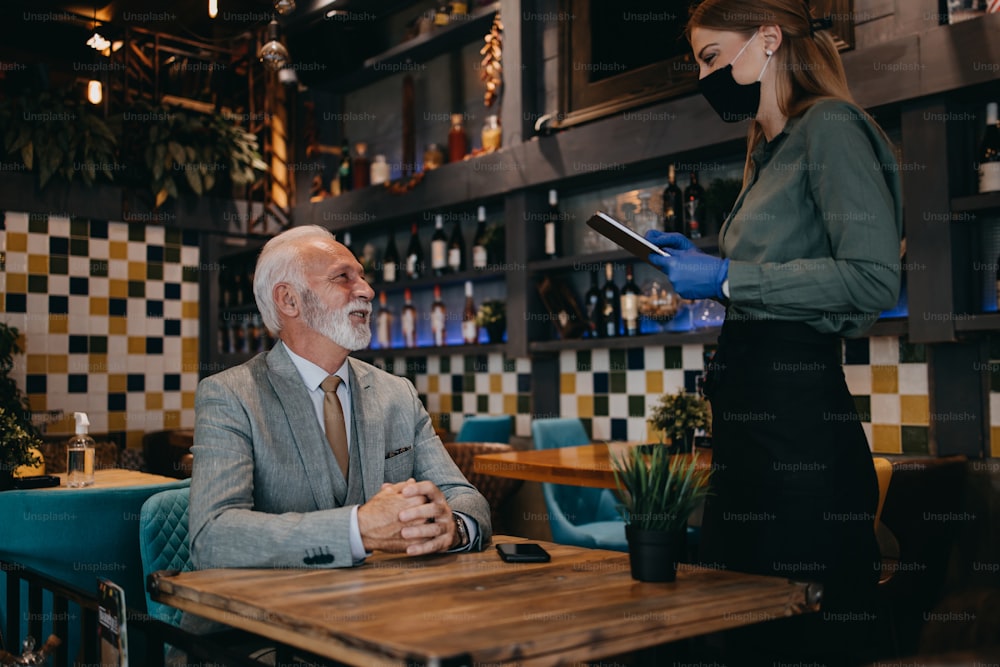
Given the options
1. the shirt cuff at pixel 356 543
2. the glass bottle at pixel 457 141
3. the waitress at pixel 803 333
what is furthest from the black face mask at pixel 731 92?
the glass bottle at pixel 457 141

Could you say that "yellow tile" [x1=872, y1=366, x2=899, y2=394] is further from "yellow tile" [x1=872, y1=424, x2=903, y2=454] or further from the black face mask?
the black face mask

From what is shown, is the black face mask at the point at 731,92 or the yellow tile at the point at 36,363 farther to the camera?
the yellow tile at the point at 36,363

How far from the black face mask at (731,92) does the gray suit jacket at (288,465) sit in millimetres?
955

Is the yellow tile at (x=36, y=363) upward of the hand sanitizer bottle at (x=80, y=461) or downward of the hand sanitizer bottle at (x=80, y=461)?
upward

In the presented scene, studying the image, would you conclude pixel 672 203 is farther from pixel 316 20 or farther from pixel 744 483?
pixel 316 20

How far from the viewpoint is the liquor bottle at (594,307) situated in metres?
4.62

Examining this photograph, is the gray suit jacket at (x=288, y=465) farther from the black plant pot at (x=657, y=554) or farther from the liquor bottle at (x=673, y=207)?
the liquor bottle at (x=673, y=207)

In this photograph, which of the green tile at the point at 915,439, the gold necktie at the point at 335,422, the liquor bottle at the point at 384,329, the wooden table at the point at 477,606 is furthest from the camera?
the liquor bottle at the point at 384,329

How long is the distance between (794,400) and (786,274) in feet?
0.74

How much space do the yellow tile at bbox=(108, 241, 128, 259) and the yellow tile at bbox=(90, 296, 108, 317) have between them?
0.99ft

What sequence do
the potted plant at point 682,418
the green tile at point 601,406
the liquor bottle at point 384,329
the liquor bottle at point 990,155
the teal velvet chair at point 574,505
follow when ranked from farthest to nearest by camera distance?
1. the liquor bottle at point 384,329
2. the green tile at point 601,406
3. the teal velvet chair at point 574,505
4. the potted plant at point 682,418
5. the liquor bottle at point 990,155

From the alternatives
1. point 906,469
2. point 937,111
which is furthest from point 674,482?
point 937,111

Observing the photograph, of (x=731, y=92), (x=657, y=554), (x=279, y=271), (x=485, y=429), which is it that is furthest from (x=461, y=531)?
(x=485, y=429)

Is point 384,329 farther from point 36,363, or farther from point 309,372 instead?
point 309,372
